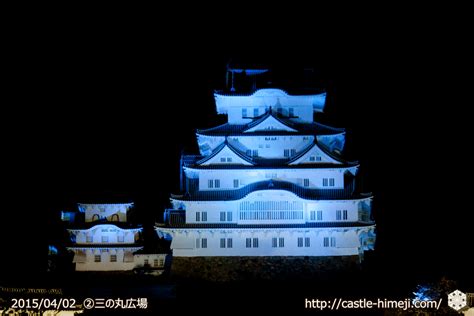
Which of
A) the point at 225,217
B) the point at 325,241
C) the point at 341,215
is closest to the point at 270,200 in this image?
the point at 225,217

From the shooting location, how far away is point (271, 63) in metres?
42.2

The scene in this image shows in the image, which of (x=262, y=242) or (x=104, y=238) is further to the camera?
(x=104, y=238)

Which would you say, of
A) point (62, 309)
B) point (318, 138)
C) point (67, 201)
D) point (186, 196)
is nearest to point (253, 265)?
point (186, 196)

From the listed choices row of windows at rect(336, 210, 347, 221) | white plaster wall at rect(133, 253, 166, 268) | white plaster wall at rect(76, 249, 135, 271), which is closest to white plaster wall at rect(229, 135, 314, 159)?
row of windows at rect(336, 210, 347, 221)

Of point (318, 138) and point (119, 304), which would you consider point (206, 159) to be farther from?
point (119, 304)

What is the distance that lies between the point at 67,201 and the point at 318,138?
17.3 metres

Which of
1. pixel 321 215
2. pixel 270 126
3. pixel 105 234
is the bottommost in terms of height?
pixel 105 234

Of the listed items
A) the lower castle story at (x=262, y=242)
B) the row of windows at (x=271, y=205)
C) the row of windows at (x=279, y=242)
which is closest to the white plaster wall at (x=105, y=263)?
Answer: the lower castle story at (x=262, y=242)

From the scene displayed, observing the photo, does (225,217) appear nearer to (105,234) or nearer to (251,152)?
(251,152)

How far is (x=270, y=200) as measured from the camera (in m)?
38.3

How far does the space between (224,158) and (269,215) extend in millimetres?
4151

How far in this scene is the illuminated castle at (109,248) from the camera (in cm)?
4047

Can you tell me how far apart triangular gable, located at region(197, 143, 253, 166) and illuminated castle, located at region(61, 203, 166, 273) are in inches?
244

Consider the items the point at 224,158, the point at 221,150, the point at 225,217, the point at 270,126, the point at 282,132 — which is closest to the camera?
the point at 225,217
